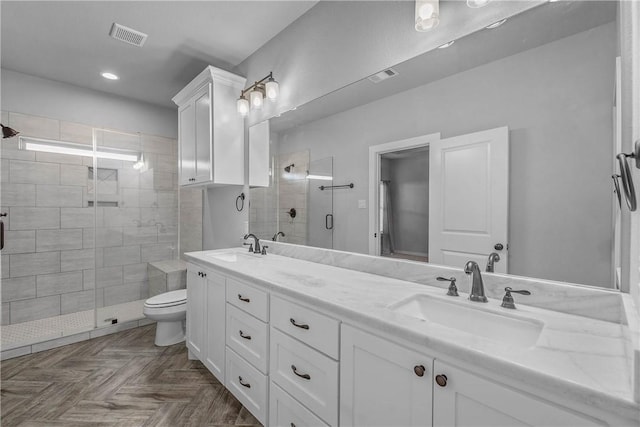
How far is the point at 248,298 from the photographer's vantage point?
1.60m

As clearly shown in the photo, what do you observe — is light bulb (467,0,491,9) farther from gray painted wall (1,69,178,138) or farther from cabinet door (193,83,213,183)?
gray painted wall (1,69,178,138)

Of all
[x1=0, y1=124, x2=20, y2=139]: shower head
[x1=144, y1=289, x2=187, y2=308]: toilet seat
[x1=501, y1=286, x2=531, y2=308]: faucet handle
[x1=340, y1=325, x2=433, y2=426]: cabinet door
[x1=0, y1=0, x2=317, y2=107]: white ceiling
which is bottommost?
[x1=144, y1=289, x2=187, y2=308]: toilet seat

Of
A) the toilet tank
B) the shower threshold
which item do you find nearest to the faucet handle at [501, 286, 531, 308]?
the toilet tank

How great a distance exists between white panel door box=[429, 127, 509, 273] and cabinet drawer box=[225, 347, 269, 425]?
1097mm

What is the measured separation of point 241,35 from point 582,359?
279 cm

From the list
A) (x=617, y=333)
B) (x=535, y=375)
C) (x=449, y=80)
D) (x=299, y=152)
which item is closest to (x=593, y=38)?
(x=449, y=80)

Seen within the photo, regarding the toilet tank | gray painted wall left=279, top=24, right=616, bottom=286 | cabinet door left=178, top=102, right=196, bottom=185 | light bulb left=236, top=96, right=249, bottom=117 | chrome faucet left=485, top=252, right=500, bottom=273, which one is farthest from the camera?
the toilet tank

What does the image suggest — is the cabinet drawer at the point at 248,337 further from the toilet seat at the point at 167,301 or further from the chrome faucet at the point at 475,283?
the toilet seat at the point at 167,301

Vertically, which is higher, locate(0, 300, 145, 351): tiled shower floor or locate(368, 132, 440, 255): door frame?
locate(368, 132, 440, 255): door frame

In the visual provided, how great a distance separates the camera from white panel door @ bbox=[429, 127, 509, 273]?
1167 mm

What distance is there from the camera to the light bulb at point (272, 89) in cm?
224

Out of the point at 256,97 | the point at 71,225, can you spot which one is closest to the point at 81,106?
the point at 71,225

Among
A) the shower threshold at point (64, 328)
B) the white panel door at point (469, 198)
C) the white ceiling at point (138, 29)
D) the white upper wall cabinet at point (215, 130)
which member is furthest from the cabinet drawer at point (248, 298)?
the shower threshold at point (64, 328)

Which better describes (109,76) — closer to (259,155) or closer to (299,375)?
(259,155)
